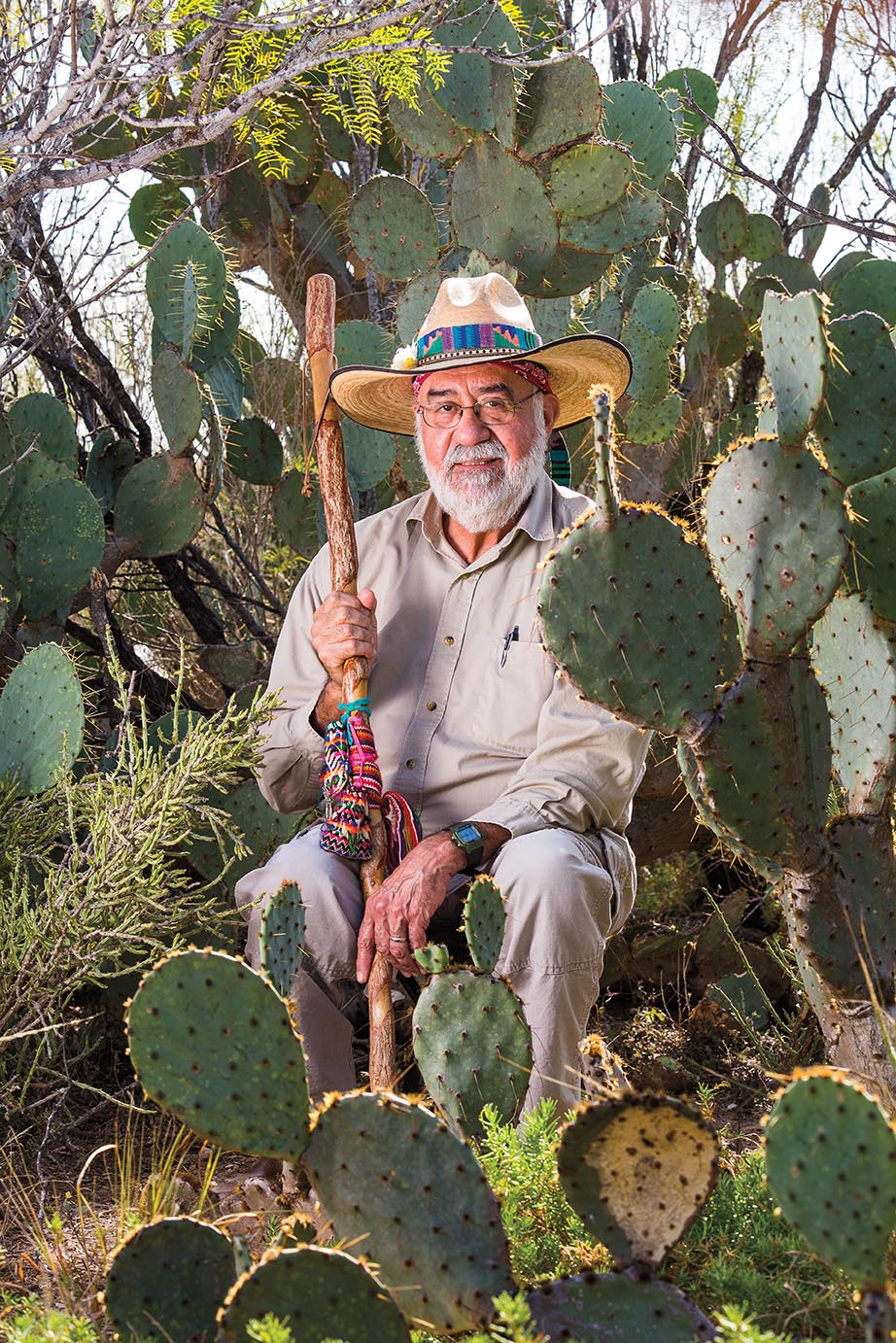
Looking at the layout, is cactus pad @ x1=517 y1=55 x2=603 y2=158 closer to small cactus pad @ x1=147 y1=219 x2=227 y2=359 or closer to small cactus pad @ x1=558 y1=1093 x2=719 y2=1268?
small cactus pad @ x1=147 y1=219 x2=227 y2=359

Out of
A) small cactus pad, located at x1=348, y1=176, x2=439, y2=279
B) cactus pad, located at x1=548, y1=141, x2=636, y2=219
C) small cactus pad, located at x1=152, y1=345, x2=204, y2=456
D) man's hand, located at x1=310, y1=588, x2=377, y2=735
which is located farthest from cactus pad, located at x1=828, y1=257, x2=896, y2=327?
man's hand, located at x1=310, y1=588, x2=377, y2=735

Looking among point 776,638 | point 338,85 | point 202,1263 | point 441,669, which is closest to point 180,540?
point 441,669

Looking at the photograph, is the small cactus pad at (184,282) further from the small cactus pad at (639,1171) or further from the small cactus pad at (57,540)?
the small cactus pad at (639,1171)

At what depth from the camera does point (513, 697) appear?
2721 mm

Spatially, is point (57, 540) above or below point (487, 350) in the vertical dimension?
below

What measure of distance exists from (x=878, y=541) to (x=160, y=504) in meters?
2.24

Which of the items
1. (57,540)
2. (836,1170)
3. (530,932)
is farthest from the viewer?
(57,540)

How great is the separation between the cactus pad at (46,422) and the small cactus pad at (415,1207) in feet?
8.19

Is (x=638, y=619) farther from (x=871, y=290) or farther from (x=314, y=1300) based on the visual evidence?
(x=871, y=290)

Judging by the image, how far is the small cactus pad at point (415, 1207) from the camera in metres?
1.49

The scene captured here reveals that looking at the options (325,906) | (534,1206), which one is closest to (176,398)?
(325,906)

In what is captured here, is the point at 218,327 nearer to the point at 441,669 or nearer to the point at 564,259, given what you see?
the point at 564,259

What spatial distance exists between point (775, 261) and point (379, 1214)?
433cm

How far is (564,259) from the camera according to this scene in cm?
418
